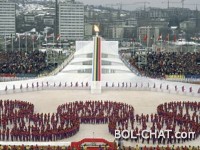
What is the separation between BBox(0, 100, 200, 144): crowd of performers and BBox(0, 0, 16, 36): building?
8802 centimetres

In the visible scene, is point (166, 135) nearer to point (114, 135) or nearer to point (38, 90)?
point (114, 135)

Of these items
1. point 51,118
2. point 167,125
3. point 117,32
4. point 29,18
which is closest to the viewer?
point 167,125

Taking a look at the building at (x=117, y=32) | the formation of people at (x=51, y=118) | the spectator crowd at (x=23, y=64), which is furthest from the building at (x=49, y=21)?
the formation of people at (x=51, y=118)

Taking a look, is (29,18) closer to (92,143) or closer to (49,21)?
(49,21)

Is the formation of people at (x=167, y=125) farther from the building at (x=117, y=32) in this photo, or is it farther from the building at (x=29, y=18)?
the building at (x=29, y=18)

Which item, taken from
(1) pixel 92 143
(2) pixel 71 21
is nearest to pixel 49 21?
(2) pixel 71 21

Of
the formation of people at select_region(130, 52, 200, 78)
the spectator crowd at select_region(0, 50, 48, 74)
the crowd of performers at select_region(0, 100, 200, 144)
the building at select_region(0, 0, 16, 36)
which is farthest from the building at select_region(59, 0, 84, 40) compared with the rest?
A: the crowd of performers at select_region(0, 100, 200, 144)

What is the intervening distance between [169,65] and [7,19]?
7631 cm

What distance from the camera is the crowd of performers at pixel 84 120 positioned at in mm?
22156

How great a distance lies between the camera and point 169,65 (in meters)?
52.7

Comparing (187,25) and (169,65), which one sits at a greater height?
(187,25)

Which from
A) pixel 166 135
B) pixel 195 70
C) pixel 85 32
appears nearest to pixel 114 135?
pixel 166 135

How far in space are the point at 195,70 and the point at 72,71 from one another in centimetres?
1569

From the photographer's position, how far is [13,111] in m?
28.1
